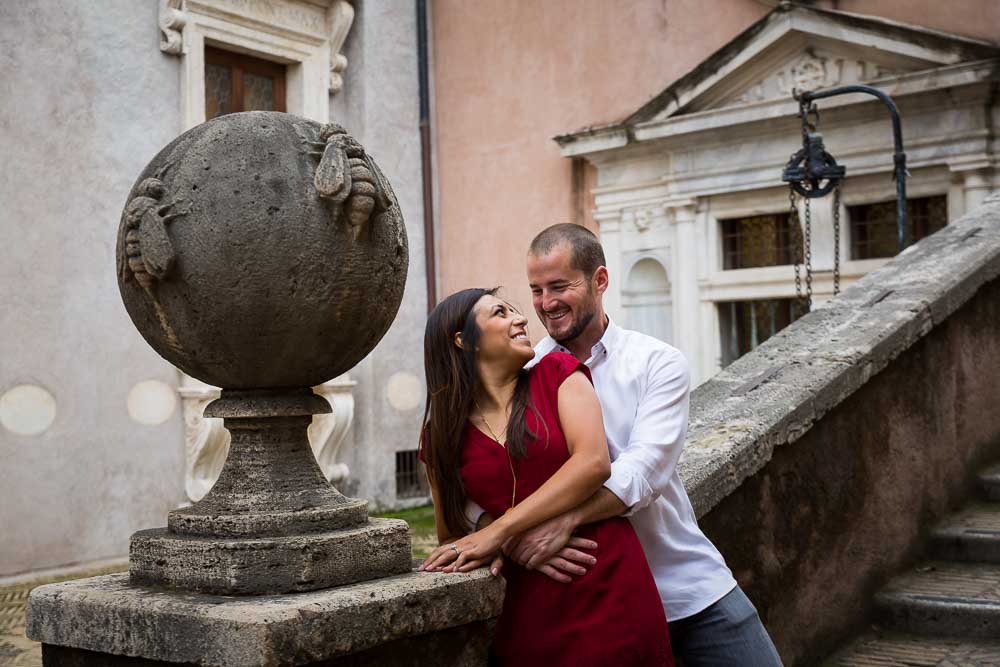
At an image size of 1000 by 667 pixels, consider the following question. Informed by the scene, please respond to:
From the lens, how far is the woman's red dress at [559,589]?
236 cm

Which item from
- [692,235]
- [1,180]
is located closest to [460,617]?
[1,180]

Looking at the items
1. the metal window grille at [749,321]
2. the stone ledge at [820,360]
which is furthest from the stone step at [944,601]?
the metal window grille at [749,321]

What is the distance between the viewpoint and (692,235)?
10609 mm

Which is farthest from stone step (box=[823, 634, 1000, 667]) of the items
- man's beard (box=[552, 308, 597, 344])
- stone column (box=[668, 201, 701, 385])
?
stone column (box=[668, 201, 701, 385])

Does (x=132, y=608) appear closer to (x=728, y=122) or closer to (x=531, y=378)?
(x=531, y=378)

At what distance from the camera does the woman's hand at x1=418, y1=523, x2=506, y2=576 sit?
242 cm

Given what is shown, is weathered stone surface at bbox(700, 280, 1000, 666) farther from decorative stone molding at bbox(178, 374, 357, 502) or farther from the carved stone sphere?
decorative stone molding at bbox(178, 374, 357, 502)

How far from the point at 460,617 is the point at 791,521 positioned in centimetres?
174

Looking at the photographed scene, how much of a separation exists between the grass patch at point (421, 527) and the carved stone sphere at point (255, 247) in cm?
594

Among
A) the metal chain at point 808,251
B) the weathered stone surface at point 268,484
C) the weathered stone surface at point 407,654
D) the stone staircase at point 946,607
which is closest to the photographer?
the weathered stone surface at point 407,654

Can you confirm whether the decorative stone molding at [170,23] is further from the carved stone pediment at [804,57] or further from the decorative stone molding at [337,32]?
the carved stone pediment at [804,57]

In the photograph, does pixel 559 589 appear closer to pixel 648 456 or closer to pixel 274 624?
pixel 648 456

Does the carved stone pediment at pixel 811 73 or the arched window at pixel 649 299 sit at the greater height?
the carved stone pediment at pixel 811 73

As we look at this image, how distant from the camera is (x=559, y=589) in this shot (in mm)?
2416
